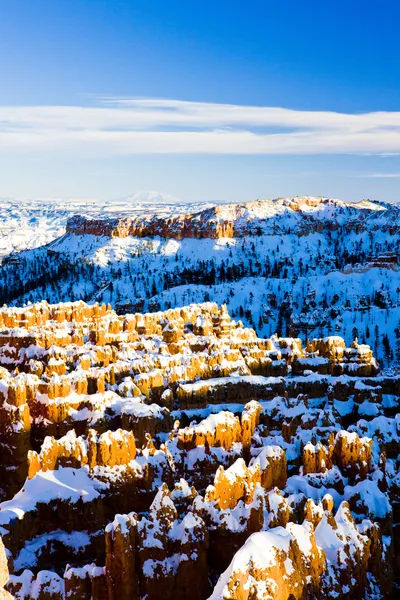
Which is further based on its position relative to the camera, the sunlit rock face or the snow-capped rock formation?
the snow-capped rock formation

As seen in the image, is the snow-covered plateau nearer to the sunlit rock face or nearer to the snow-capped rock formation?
the sunlit rock face

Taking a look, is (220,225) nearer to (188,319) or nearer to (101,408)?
(188,319)

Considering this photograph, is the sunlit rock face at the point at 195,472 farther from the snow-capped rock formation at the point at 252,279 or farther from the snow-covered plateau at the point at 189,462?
the snow-capped rock formation at the point at 252,279

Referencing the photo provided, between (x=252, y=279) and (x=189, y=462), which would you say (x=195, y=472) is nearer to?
(x=189, y=462)

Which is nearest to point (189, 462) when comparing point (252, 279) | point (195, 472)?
point (195, 472)

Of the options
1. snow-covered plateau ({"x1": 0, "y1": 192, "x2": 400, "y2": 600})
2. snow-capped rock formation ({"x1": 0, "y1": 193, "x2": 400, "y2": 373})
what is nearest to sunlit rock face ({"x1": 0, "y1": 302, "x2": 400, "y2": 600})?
snow-covered plateau ({"x1": 0, "y1": 192, "x2": 400, "y2": 600})

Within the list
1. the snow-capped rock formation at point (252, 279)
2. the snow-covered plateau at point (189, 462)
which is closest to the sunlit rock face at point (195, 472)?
the snow-covered plateau at point (189, 462)

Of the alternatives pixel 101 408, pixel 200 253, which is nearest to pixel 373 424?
pixel 101 408

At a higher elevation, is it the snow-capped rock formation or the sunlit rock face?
the sunlit rock face
